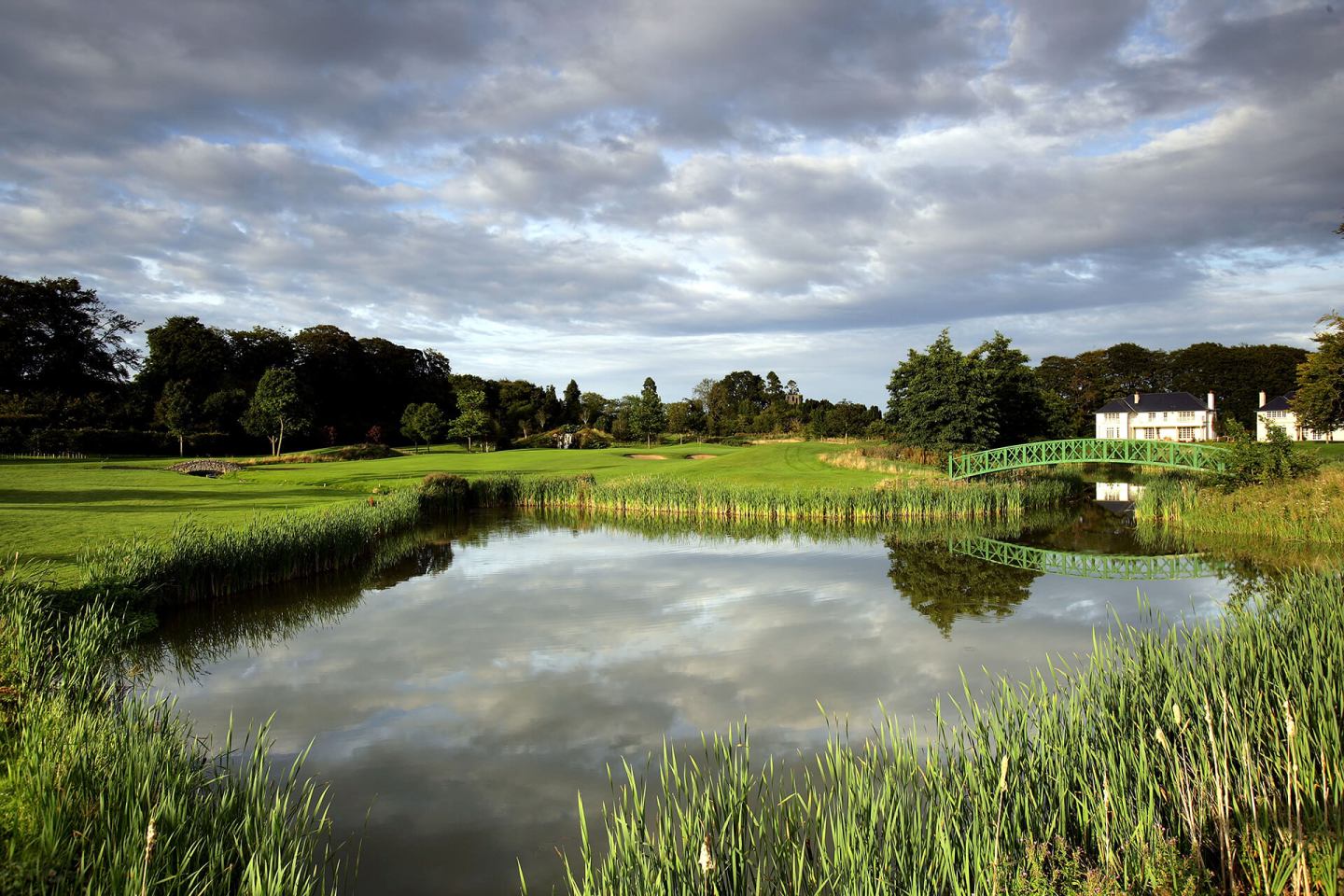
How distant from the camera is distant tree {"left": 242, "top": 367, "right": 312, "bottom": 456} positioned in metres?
48.0

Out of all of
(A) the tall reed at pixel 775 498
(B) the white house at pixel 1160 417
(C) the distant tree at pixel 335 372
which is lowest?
(A) the tall reed at pixel 775 498

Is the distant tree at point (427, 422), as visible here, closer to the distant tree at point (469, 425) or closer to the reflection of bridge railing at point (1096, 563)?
the distant tree at point (469, 425)

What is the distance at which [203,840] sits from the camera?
432 centimetres

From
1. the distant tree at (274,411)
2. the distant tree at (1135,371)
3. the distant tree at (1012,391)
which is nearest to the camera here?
the distant tree at (1012,391)

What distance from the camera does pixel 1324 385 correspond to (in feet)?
85.5

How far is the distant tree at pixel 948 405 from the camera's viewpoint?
3372 centimetres

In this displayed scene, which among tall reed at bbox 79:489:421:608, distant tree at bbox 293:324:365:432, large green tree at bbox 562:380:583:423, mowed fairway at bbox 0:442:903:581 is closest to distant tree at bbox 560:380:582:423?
large green tree at bbox 562:380:583:423

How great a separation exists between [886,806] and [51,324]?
62930 millimetres

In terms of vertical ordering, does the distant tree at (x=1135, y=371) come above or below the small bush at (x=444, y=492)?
above

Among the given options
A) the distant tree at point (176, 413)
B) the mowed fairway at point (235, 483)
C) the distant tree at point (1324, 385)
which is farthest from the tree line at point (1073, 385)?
the distant tree at point (176, 413)

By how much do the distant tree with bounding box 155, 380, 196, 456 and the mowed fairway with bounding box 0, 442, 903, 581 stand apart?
889cm

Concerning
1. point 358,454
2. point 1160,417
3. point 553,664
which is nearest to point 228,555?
point 553,664

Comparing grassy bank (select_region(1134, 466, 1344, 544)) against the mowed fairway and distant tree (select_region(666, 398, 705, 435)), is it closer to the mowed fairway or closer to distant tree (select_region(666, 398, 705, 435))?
the mowed fairway

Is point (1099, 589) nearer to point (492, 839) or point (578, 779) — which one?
point (578, 779)
